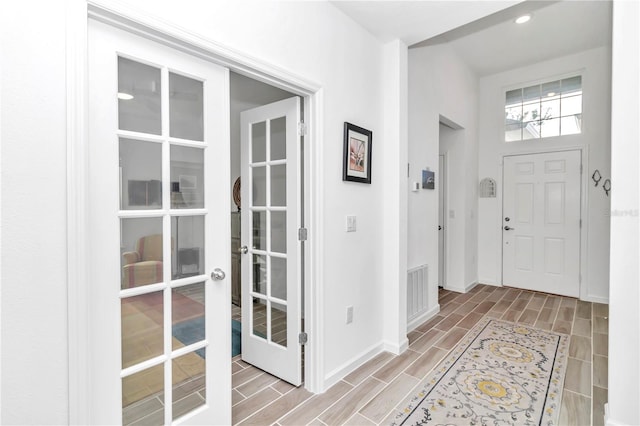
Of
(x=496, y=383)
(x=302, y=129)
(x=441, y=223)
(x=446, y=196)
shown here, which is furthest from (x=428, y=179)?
(x=496, y=383)

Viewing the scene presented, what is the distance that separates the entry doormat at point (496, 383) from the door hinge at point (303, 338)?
2.36ft

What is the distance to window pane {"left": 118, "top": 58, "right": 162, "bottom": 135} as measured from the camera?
1348 mm

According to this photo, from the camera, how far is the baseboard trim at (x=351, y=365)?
2232 millimetres

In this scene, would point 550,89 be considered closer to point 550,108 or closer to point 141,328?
point 550,108

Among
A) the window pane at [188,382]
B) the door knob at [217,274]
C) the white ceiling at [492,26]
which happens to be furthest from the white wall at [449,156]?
the window pane at [188,382]

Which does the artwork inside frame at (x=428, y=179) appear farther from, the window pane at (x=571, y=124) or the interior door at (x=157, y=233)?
the interior door at (x=157, y=233)

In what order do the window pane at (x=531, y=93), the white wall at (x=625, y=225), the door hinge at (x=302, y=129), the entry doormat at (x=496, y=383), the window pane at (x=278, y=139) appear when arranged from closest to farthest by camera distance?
1. the white wall at (x=625, y=225)
2. the entry doormat at (x=496, y=383)
3. the door hinge at (x=302, y=129)
4. the window pane at (x=278, y=139)
5. the window pane at (x=531, y=93)

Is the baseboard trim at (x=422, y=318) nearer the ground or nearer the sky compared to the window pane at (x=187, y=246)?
nearer the ground

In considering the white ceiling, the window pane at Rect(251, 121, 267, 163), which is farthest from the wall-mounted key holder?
the window pane at Rect(251, 121, 267, 163)

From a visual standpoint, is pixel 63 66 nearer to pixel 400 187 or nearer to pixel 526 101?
pixel 400 187

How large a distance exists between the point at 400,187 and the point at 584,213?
126 inches

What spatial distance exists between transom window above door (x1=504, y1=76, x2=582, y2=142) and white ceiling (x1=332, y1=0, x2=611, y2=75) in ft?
A: 1.34

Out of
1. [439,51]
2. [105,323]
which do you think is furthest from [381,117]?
[105,323]

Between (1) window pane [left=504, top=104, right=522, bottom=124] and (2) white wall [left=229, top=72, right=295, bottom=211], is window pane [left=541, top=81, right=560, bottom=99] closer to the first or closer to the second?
(1) window pane [left=504, top=104, right=522, bottom=124]
